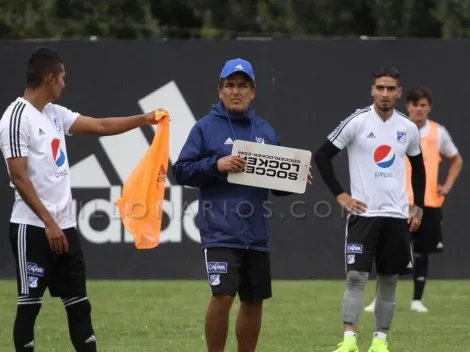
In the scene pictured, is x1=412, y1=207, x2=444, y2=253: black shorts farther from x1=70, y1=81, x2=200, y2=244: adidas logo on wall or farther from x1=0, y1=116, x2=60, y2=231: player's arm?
x1=0, y1=116, x2=60, y2=231: player's arm

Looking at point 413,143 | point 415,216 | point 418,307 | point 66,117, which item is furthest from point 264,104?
point 66,117

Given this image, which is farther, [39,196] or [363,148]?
[363,148]

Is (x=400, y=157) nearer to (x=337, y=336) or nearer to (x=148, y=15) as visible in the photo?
(x=337, y=336)

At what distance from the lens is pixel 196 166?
27.2ft

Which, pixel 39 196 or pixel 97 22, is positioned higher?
pixel 97 22

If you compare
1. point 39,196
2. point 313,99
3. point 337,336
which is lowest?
point 337,336

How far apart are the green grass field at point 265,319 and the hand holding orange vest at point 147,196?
1.44 meters

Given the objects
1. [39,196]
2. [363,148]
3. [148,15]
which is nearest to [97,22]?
[148,15]

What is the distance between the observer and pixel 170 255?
1579 cm

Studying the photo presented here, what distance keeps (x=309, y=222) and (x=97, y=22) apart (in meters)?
9.05

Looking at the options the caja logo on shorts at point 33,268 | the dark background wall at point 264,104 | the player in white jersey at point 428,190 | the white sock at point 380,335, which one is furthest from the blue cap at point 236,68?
the dark background wall at point 264,104

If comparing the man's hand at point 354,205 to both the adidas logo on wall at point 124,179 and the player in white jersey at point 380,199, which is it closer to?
the player in white jersey at point 380,199

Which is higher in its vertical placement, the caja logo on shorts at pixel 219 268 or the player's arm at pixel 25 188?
the player's arm at pixel 25 188

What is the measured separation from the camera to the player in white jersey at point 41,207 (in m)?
7.91
